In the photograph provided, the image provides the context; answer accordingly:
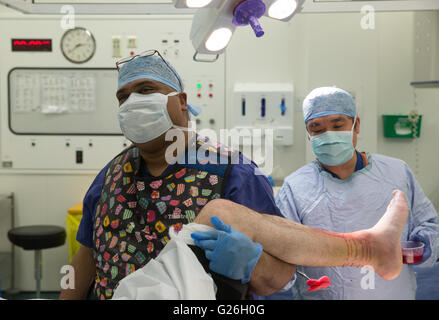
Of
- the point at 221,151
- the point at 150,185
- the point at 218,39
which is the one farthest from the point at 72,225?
the point at 218,39

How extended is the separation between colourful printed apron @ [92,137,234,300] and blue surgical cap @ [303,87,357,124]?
45 cm

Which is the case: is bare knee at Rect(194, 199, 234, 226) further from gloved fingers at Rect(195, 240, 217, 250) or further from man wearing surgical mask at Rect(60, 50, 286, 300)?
man wearing surgical mask at Rect(60, 50, 286, 300)

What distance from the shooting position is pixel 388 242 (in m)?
0.99

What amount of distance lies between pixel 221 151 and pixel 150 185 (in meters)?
0.22

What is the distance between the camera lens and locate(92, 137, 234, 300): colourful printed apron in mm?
1073

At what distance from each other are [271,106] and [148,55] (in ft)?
6.56

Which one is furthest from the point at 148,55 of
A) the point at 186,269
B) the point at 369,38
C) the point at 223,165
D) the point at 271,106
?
the point at 369,38

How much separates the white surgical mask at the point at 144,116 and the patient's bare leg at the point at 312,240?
1.21ft

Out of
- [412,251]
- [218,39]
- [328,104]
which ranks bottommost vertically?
[412,251]

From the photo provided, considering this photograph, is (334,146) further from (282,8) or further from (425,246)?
(282,8)

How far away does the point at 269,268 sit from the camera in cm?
88

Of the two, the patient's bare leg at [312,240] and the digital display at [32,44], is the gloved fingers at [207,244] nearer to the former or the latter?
the patient's bare leg at [312,240]

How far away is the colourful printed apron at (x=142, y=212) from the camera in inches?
42.3

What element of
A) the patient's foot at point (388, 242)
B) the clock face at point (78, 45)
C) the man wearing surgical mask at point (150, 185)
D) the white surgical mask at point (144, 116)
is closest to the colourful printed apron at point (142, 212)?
the man wearing surgical mask at point (150, 185)
